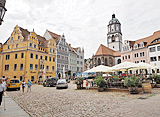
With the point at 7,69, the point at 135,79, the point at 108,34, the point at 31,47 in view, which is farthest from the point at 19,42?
the point at 108,34

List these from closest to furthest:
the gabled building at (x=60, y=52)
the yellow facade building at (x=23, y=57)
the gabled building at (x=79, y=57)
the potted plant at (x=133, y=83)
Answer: the potted plant at (x=133, y=83) < the yellow facade building at (x=23, y=57) < the gabled building at (x=60, y=52) < the gabled building at (x=79, y=57)

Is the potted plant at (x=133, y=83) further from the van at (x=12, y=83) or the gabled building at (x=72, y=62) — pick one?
the gabled building at (x=72, y=62)

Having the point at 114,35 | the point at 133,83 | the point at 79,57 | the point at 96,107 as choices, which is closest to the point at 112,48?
the point at 114,35

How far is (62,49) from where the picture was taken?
171 feet

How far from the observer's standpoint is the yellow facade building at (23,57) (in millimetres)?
38094

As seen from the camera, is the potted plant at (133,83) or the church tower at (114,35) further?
the church tower at (114,35)

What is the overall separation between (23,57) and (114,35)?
52.2 meters

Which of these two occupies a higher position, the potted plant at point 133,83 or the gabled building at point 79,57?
the gabled building at point 79,57

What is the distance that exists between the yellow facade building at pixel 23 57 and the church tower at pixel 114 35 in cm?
4208

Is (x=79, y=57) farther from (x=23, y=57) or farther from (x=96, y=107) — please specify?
(x=96, y=107)

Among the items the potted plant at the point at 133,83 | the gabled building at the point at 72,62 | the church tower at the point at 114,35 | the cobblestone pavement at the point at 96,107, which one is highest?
the church tower at the point at 114,35

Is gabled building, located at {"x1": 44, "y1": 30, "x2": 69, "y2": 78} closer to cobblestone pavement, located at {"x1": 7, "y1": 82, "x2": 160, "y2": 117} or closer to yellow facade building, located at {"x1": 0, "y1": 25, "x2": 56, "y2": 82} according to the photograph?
yellow facade building, located at {"x1": 0, "y1": 25, "x2": 56, "y2": 82}

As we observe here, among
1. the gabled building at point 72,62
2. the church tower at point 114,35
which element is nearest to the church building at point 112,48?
the church tower at point 114,35

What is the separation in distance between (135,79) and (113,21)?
69713mm
